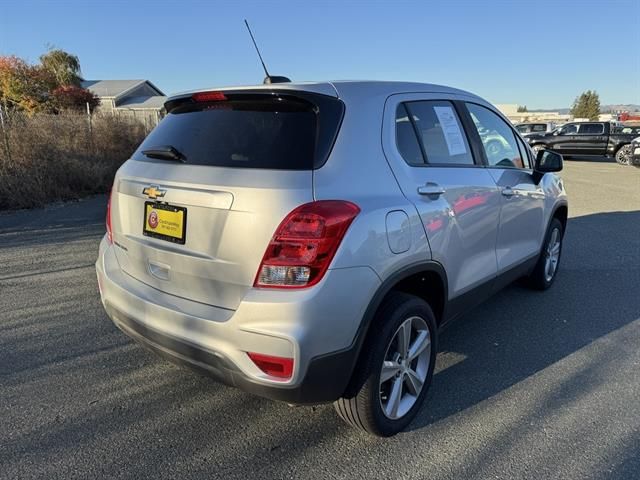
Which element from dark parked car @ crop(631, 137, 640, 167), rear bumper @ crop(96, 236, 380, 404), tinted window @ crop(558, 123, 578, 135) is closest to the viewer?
rear bumper @ crop(96, 236, 380, 404)

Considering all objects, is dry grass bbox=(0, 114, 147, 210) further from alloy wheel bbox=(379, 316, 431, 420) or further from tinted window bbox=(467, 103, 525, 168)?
alloy wheel bbox=(379, 316, 431, 420)

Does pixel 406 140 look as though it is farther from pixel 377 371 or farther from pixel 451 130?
pixel 377 371

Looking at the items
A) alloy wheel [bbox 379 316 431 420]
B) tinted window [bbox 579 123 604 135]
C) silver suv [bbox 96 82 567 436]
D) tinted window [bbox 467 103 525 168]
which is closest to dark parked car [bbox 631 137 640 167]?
tinted window [bbox 579 123 604 135]

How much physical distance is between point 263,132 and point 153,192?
64 cm

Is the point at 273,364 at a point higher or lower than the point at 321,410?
higher

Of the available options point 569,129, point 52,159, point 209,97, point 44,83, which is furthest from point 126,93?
point 209,97

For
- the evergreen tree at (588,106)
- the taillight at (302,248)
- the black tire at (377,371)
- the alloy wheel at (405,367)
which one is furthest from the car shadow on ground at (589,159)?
the evergreen tree at (588,106)

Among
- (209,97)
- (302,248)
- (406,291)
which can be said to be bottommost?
(406,291)

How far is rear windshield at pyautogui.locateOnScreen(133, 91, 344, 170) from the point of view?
2.16 meters

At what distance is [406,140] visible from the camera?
2.59 metres

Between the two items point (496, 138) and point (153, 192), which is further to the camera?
point (496, 138)

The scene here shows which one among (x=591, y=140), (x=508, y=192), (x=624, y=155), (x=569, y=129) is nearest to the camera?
(x=508, y=192)

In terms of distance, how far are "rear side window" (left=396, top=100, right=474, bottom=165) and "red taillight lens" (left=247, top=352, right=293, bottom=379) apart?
124cm

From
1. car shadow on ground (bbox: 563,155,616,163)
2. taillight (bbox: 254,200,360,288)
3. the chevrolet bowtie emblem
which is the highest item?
the chevrolet bowtie emblem
